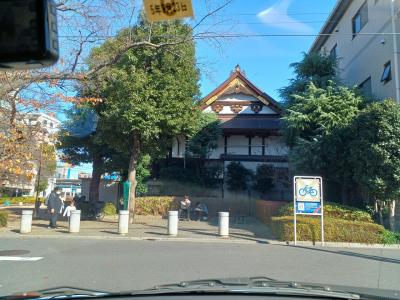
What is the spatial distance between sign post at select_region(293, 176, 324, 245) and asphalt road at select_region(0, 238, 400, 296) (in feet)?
5.82

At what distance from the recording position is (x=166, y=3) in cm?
598

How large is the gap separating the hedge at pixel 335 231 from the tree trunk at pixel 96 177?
1870 cm

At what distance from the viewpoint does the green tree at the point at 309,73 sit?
24953 millimetres

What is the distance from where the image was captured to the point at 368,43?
24891 mm

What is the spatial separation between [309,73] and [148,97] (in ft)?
31.5

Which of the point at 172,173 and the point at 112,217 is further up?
the point at 172,173

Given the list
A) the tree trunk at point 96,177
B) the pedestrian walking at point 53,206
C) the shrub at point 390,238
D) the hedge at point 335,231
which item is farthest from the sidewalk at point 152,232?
the tree trunk at point 96,177

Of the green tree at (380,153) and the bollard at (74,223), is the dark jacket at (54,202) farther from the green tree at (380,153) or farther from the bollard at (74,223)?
the green tree at (380,153)

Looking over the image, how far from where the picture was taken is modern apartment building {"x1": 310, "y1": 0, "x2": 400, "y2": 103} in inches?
833

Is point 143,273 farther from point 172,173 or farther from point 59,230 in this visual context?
point 172,173

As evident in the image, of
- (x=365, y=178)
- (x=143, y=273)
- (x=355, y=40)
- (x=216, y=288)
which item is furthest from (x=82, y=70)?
(x=355, y=40)

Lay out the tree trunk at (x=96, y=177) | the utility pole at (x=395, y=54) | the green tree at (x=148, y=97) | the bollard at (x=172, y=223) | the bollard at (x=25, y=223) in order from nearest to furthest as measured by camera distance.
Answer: the bollard at (x=172, y=223) → the bollard at (x=25, y=223) → the utility pole at (x=395, y=54) → the green tree at (x=148, y=97) → the tree trunk at (x=96, y=177)

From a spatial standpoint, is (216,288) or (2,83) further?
(2,83)

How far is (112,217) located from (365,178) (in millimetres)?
14377
